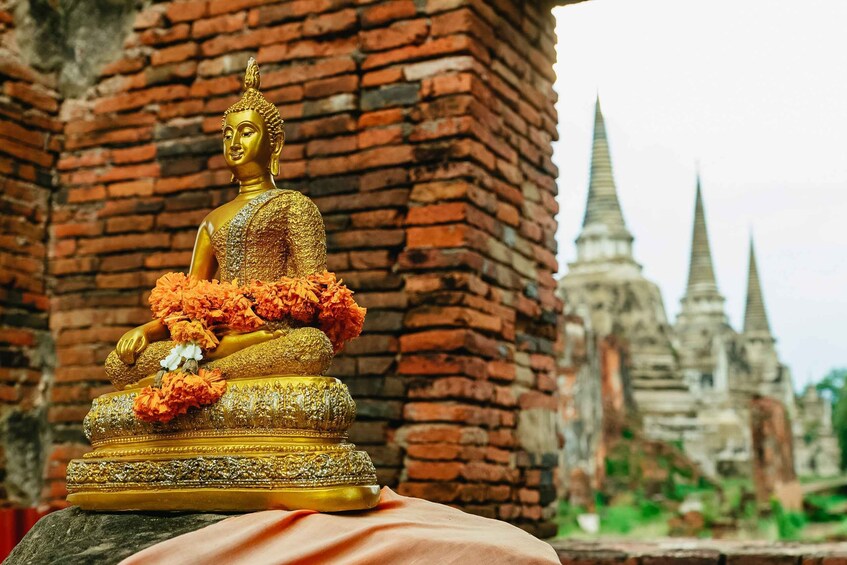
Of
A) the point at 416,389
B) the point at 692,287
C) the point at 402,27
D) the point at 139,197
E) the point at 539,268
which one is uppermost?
the point at 692,287

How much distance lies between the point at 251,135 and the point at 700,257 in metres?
30.2

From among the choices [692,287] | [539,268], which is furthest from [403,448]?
[692,287]

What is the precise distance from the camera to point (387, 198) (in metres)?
4.46

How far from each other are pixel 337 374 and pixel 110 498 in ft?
5.36

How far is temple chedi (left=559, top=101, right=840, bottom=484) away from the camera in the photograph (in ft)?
67.9

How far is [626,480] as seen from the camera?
14.3m

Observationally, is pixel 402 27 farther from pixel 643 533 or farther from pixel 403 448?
pixel 643 533

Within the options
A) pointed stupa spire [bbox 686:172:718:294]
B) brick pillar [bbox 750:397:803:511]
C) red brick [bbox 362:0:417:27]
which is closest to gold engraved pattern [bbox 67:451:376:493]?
red brick [bbox 362:0:417:27]

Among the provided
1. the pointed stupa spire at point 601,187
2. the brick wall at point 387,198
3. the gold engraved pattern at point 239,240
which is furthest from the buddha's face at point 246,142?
the pointed stupa spire at point 601,187

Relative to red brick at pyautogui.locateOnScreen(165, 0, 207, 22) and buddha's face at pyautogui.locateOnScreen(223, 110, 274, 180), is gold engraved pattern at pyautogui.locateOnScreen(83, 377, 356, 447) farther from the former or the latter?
red brick at pyautogui.locateOnScreen(165, 0, 207, 22)

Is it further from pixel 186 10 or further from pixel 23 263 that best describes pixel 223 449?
pixel 186 10

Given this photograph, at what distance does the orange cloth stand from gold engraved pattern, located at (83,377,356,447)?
0.24m

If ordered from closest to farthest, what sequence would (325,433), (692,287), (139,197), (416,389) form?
(325,433)
(416,389)
(139,197)
(692,287)

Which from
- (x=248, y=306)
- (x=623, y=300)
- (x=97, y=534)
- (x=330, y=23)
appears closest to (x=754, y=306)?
(x=623, y=300)
